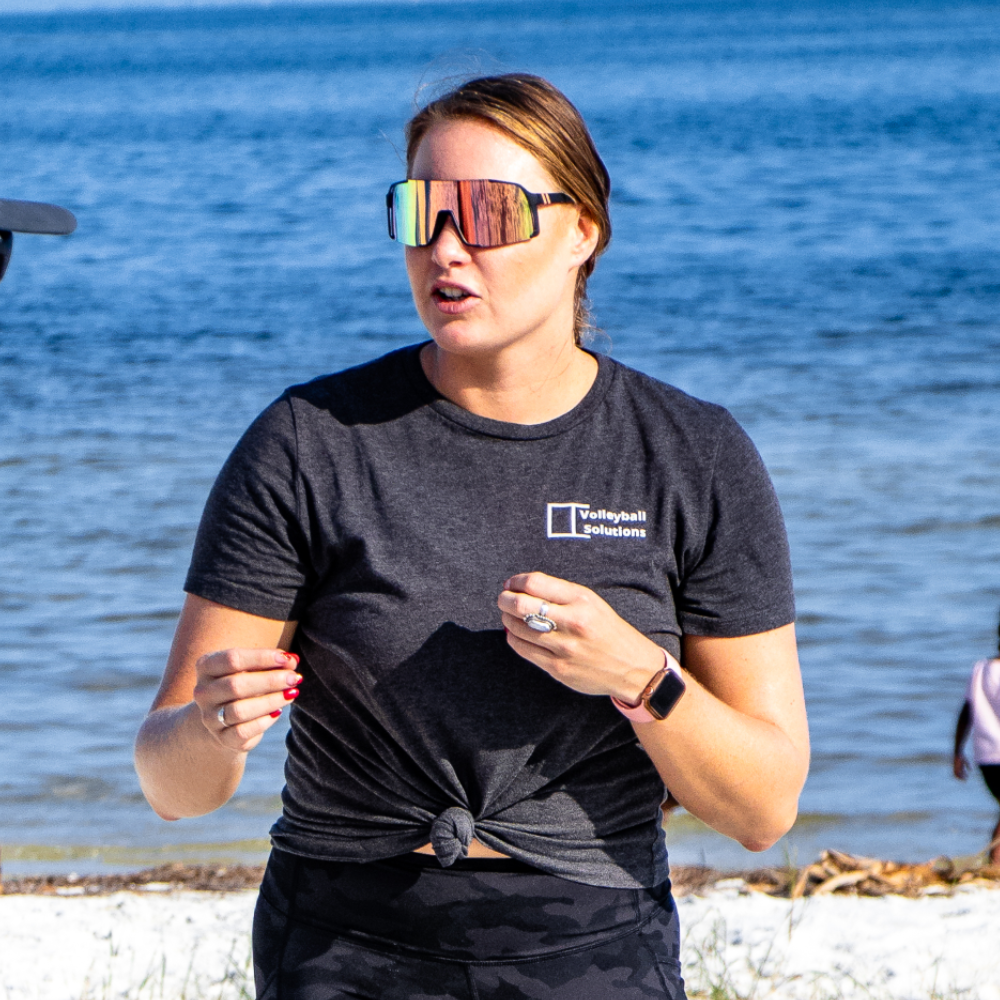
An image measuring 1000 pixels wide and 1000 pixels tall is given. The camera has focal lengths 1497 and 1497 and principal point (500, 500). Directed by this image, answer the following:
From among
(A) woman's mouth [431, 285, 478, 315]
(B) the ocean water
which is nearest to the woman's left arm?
(A) woman's mouth [431, 285, 478, 315]

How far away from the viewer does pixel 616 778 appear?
2.18 m

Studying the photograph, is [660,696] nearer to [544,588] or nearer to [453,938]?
[544,588]

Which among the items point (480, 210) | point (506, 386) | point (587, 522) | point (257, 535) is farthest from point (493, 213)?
point (257, 535)

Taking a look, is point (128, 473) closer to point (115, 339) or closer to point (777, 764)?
point (115, 339)

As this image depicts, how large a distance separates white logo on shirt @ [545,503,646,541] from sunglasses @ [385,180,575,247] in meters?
0.40

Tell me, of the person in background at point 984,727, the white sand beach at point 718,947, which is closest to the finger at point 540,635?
the white sand beach at point 718,947

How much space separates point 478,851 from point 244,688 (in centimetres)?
45

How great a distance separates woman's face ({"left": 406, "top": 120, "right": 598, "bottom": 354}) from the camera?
2168 mm

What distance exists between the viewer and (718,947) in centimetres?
441

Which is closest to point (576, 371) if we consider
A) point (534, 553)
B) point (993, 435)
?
point (534, 553)

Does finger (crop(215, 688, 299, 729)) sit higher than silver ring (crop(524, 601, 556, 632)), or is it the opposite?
silver ring (crop(524, 601, 556, 632))

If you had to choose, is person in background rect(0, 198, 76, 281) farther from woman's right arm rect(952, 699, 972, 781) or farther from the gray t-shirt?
woman's right arm rect(952, 699, 972, 781)

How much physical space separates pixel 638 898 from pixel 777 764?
0.94 feet

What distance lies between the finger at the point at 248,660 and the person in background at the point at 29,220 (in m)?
0.55
